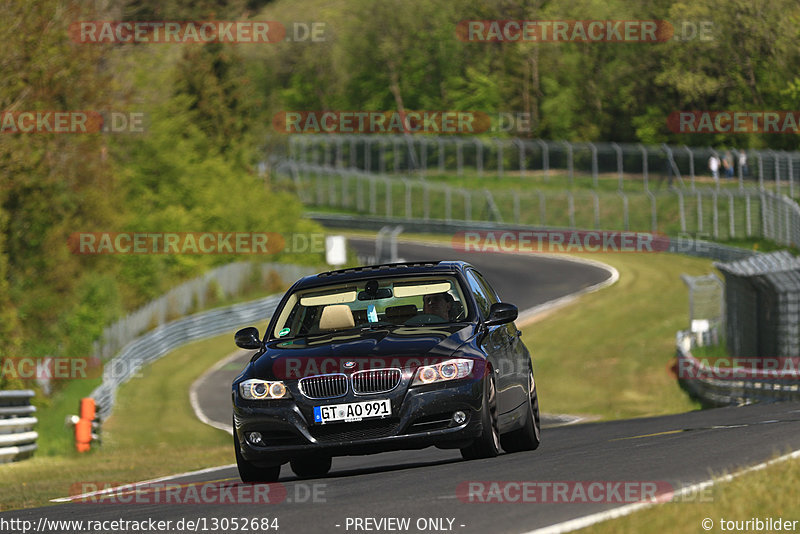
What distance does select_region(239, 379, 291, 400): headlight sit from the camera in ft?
35.7

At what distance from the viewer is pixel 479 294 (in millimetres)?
12664

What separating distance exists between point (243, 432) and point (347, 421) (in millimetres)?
936

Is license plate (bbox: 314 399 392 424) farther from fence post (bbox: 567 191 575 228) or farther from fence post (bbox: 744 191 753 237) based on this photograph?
fence post (bbox: 567 191 575 228)

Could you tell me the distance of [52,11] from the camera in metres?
45.1

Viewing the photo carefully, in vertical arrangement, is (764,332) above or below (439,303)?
below

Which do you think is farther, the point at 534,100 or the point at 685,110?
the point at 534,100

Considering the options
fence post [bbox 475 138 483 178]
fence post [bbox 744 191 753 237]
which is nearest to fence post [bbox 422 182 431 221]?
fence post [bbox 475 138 483 178]

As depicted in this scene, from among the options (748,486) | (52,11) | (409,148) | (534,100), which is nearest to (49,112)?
(52,11)

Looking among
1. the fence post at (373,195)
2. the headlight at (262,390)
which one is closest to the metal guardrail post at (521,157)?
the fence post at (373,195)

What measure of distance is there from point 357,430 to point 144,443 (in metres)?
19.0

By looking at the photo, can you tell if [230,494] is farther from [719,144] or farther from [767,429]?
[719,144]

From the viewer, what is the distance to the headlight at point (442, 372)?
10773mm

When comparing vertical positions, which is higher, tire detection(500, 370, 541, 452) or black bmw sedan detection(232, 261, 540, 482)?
black bmw sedan detection(232, 261, 540, 482)

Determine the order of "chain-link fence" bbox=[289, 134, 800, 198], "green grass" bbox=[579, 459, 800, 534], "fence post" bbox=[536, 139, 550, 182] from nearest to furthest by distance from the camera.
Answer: "green grass" bbox=[579, 459, 800, 534], "chain-link fence" bbox=[289, 134, 800, 198], "fence post" bbox=[536, 139, 550, 182]
